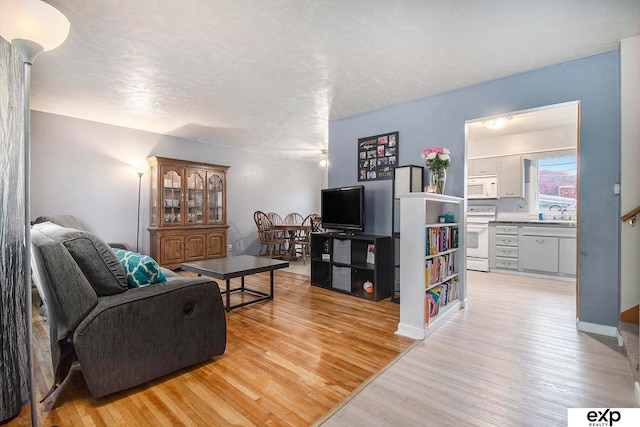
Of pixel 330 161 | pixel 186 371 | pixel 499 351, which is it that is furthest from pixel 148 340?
pixel 330 161

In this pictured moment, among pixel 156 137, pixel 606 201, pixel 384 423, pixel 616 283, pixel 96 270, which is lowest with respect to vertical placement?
pixel 384 423

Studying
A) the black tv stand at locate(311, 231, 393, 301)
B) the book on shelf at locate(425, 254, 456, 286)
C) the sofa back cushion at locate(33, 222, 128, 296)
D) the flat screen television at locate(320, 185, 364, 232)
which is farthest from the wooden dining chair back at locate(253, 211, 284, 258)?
the sofa back cushion at locate(33, 222, 128, 296)

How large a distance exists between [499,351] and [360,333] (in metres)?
1.05

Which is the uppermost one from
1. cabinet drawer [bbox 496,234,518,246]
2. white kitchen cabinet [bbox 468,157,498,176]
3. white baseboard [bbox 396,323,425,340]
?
white kitchen cabinet [bbox 468,157,498,176]

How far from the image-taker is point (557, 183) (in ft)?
16.8

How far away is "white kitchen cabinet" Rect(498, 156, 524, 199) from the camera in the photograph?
503cm

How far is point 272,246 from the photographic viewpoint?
6113 mm

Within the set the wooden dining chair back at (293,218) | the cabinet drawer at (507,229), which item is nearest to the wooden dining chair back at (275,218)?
the wooden dining chair back at (293,218)

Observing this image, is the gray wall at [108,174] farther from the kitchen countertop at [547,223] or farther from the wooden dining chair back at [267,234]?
the kitchen countertop at [547,223]

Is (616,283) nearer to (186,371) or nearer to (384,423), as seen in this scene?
(384,423)

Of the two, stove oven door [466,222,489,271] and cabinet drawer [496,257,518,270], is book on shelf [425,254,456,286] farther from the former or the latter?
cabinet drawer [496,257,518,270]

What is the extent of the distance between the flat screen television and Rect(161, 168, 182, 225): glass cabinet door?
2571 mm

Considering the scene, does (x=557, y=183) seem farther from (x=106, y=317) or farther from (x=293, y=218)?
(x=106, y=317)

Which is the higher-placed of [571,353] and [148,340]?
[148,340]
